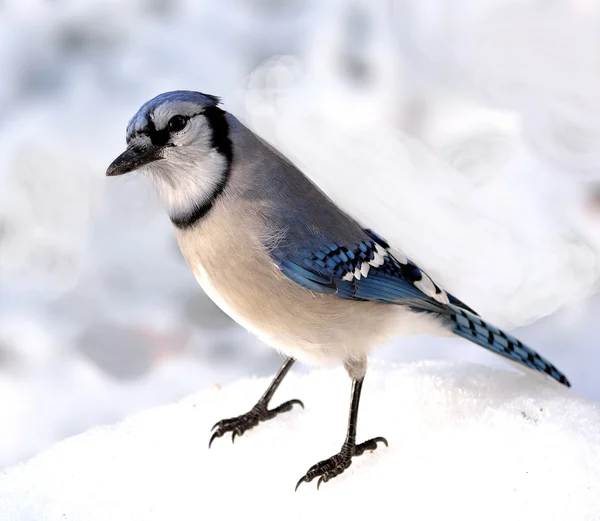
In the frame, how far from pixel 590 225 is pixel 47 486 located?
5.39 feet

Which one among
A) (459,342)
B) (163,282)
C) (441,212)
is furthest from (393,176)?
(163,282)

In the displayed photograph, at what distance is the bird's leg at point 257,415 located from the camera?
5.08 feet

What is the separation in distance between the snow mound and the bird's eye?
0.56 meters

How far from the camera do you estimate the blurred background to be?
238cm

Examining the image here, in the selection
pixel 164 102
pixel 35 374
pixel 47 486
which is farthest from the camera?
pixel 35 374

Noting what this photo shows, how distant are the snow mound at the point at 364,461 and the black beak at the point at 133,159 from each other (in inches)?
20.6

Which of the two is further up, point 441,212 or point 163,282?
point 441,212

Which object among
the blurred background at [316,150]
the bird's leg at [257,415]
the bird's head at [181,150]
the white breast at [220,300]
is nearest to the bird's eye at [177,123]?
the bird's head at [181,150]

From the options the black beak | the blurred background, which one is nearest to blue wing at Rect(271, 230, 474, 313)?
the black beak

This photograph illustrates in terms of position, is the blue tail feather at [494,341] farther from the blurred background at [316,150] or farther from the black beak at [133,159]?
the blurred background at [316,150]

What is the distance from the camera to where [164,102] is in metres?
1.27

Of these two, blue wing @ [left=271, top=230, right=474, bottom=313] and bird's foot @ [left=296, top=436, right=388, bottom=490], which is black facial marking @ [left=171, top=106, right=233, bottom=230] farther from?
bird's foot @ [left=296, top=436, right=388, bottom=490]

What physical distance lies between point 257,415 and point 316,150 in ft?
3.28

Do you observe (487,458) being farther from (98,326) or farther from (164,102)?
(98,326)
